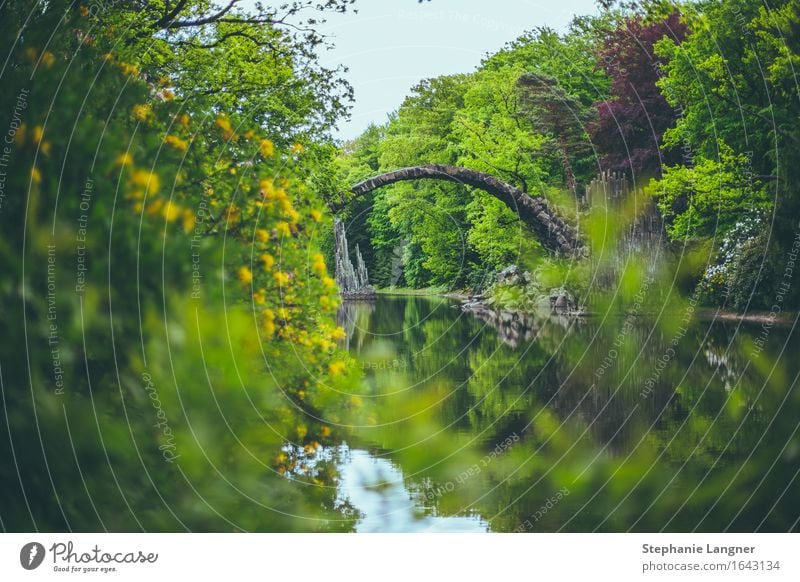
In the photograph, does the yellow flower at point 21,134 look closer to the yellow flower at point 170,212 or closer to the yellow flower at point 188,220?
the yellow flower at point 170,212

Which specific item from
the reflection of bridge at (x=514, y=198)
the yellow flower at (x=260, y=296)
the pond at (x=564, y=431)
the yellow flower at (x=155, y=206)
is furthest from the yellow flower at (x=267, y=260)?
the reflection of bridge at (x=514, y=198)

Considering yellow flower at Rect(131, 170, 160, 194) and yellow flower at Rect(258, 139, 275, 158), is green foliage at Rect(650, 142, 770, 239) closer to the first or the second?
yellow flower at Rect(258, 139, 275, 158)

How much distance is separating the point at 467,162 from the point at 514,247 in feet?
4.23

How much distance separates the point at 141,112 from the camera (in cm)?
592

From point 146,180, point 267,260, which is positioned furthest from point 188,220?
point 267,260

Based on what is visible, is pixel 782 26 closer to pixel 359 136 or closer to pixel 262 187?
pixel 359 136

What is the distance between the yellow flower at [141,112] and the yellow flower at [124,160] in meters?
0.61

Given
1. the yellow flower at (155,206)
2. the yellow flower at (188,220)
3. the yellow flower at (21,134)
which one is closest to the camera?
the yellow flower at (21,134)

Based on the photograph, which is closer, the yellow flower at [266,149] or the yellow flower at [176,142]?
the yellow flower at [176,142]

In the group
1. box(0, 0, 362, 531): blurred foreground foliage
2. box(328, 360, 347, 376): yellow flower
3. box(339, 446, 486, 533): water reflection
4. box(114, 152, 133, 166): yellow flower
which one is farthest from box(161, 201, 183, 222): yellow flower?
box(339, 446, 486, 533): water reflection

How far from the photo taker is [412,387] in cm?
966

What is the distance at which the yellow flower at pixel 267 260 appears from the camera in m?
5.91

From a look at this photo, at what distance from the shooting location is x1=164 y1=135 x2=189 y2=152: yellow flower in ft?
19.7

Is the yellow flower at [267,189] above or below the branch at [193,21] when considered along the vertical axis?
below
